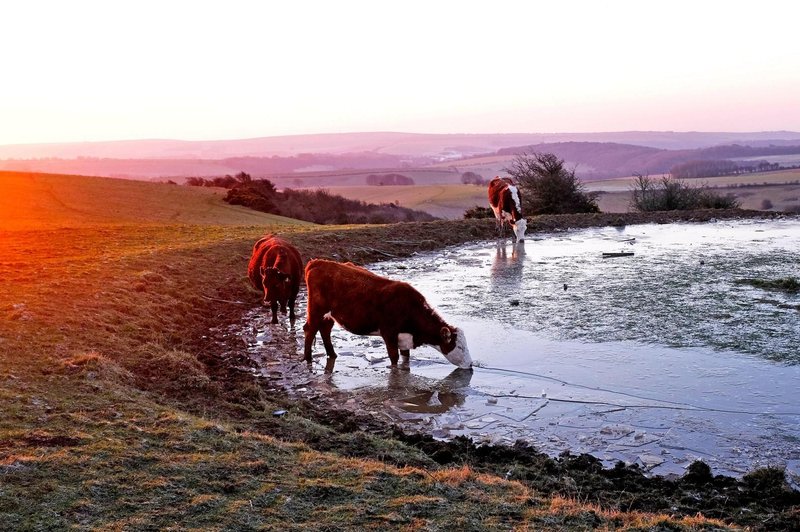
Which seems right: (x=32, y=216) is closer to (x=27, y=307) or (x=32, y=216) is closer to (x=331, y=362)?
(x=27, y=307)

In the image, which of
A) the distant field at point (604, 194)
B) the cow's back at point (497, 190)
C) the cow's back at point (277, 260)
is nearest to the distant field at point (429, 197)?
the distant field at point (604, 194)

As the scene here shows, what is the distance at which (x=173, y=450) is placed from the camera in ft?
21.6

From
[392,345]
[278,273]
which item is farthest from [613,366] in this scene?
[278,273]

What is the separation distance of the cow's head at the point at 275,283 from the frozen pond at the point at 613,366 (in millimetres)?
946

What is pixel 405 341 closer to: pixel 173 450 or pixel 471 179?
pixel 173 450

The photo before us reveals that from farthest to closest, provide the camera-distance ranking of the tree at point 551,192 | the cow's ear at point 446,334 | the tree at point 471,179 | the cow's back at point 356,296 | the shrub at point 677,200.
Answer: the tree at point 471,179 < the tree at point 551,192 < the shrub at point 677,200 < the cow's back at point 356,296 < the cow's ear at point 446,334

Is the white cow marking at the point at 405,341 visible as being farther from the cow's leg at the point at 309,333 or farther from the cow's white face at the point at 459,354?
the cow's leg at the point at 309,333

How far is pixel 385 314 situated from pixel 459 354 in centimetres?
127

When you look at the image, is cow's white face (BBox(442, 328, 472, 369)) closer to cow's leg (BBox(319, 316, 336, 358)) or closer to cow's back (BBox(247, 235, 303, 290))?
cow's leg (BBox(319, 316, 336, 358))

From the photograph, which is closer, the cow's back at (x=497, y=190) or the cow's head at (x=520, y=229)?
the cow's head at (x=520, y=229)

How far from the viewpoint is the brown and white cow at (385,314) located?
1090 cm

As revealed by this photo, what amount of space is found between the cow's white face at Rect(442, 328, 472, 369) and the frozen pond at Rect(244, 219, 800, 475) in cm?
21

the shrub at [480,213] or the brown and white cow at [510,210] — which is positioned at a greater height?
the brown and white cow at [510,210]

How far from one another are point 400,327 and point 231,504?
580cm
